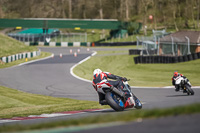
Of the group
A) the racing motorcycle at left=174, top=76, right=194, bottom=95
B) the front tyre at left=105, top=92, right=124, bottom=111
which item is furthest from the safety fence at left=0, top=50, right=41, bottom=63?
the front tyre at left=105, top=92, right=124, bottom=111

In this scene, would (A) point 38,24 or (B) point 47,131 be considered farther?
(A) point 38,24

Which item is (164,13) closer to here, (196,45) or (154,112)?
(196,45)

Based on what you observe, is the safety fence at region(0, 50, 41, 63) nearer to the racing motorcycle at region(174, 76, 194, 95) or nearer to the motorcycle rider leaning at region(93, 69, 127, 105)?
the racing motorcycle at region(174, 76, 194, 95)

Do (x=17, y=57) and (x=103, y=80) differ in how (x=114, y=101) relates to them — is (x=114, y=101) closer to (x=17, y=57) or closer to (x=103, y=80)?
(x=103, y=80)

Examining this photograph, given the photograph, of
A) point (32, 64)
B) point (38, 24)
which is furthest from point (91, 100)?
point (38, 24)

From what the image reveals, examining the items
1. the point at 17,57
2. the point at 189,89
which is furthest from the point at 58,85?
the point at 17,57

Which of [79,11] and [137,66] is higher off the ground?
[79,11]

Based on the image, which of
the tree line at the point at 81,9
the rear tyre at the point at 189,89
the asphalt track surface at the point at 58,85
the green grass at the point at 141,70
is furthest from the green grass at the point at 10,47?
the tree line at the point at 81,9

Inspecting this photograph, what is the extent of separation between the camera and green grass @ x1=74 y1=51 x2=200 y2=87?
2855 centimetres

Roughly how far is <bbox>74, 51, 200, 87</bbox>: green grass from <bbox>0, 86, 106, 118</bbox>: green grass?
7.72 meters

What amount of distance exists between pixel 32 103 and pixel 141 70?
18037 mm

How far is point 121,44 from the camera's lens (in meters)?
70.1

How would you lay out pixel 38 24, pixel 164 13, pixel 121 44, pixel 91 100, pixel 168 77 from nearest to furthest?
pixel 91 100 < pixel 168 77 < pixel 121 44 < pixel 38 24 < pixel 164 13

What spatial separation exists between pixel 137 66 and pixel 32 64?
11369mm
